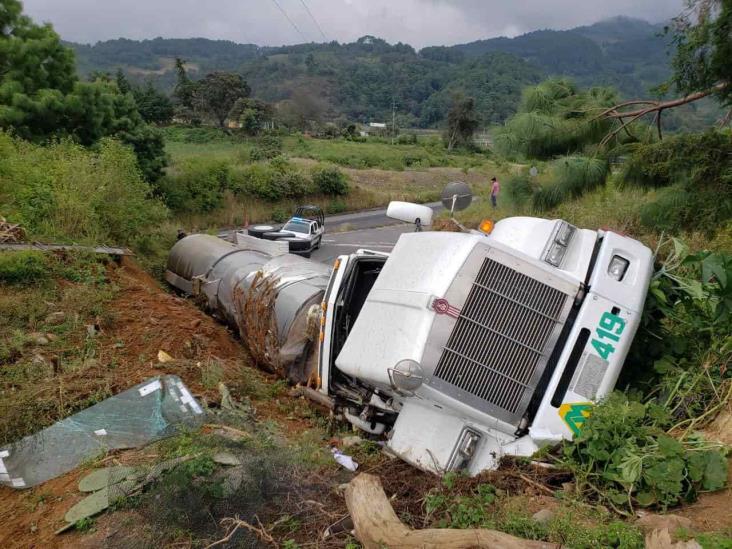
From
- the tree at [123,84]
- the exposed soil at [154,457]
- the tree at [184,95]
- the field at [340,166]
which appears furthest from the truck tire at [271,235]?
the tree at [184,95]

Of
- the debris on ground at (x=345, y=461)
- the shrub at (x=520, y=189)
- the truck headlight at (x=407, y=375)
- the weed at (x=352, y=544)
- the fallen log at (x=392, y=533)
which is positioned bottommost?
the debris on ground at (x=345, y=461)

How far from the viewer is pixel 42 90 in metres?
18.4

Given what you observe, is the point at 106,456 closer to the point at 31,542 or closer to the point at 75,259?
the point at 31,542

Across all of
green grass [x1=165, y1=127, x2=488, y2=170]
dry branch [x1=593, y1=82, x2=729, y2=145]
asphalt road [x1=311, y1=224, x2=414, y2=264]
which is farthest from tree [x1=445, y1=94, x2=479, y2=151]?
dry branch [x1=593, y1=82, x2=729, y2=145]

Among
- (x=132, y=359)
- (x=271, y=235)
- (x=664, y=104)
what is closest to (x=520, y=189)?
(x=664, y=104)

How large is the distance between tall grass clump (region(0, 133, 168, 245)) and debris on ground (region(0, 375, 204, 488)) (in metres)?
5.38

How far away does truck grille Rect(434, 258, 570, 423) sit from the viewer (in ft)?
11.4

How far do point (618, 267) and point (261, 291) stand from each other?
4416 millimetres

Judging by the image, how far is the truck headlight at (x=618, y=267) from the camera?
3824 millimetres

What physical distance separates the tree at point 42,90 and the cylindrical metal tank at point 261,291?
10698mm

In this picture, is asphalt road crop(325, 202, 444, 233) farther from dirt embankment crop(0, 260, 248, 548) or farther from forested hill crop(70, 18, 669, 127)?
forested hill crop(70, 18, 669, 127)

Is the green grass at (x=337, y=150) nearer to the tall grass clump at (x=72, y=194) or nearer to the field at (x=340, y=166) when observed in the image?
the field at (x=340, y=166)

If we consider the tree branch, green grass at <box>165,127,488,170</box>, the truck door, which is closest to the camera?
the truck door

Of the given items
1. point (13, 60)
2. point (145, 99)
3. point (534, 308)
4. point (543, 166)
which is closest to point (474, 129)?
point (145, 99)
